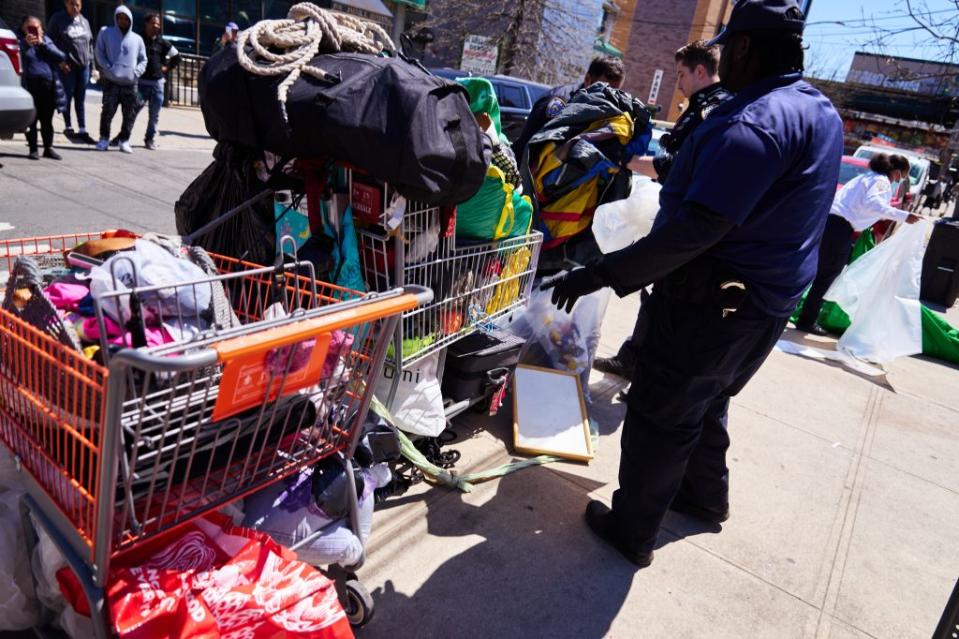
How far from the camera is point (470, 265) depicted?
110 inches

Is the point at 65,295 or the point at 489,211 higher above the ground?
the point at 489,211

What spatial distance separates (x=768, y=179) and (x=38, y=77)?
27.3 ft

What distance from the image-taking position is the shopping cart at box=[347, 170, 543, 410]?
2338mm

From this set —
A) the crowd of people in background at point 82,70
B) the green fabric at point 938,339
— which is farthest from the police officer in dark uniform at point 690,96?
the crowd of people in background at point 82,70

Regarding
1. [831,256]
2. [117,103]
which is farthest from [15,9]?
[831,256]

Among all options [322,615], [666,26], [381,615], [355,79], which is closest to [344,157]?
[355,79]

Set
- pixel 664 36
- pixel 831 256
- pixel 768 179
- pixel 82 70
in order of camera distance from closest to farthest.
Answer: pixel 768 179, pixel 831 256, pixel 82 70, pixel 664 36

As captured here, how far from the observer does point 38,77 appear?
24.2 ft

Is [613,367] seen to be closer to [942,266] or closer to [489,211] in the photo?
[489,211]

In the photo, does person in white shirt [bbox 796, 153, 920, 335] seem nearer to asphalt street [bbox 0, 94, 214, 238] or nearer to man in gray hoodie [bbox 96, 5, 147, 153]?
asphalt street [bbox 0, 94, 214, 238]

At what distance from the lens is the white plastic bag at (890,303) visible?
224 inches

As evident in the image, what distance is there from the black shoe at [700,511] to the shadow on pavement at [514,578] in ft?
1.52

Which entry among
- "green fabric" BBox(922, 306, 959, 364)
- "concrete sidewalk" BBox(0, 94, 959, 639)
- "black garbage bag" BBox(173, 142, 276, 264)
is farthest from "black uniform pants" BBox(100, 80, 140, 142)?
"green fabric" BBox(922, 306, 959, 364)

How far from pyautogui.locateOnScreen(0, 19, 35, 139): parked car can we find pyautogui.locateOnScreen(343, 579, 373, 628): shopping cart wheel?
6417 millimetres
